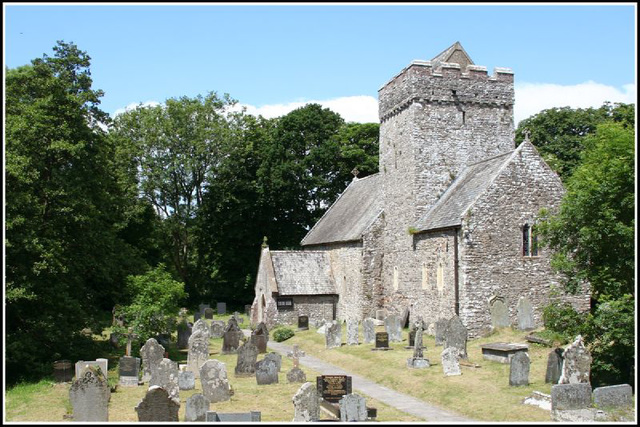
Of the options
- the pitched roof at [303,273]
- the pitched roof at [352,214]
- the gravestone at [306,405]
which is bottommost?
the gravestone at [306,405]

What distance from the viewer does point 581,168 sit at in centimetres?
1873

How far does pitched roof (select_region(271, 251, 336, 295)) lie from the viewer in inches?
1412

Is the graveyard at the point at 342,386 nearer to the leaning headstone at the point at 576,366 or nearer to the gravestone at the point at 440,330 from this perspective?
the gravestone at the point at 440,330

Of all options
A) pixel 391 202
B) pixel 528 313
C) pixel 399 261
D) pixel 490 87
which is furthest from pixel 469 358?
pixel 490 87

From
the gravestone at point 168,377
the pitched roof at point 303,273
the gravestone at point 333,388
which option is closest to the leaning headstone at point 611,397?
the gravestone at point 333,388

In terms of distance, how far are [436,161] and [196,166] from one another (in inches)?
1011

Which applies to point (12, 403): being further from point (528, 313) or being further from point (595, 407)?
point (528, 313)

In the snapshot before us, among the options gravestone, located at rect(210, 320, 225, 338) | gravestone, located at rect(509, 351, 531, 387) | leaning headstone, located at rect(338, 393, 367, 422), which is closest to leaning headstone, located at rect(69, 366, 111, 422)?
leaning headstone, located at rect(338, 393, 367, 422)

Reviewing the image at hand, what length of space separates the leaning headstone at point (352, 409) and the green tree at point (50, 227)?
482 inches

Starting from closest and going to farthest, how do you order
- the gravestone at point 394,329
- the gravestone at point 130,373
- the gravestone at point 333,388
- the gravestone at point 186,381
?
the gravestone at point 333,388, the gravestone at point 186,381, the gravestone at point 130,373, the gravestone at point 394,329

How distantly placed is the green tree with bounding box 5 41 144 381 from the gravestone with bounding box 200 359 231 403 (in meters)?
7.37

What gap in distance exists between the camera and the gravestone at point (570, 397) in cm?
1445

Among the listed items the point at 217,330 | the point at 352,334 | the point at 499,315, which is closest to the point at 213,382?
the point at 352,334

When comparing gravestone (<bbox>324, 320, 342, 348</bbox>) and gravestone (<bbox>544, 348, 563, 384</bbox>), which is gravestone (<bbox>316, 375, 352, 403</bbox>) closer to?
gravestone (<bbox>544, 348, 563, 384</bbox>)
